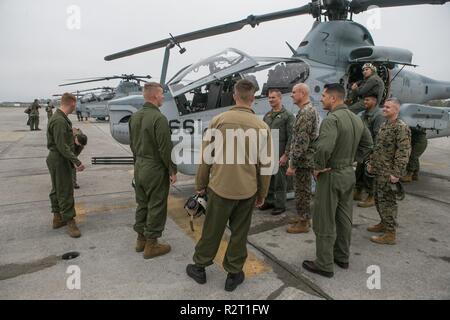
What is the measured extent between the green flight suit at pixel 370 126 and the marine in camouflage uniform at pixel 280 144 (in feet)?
5.04

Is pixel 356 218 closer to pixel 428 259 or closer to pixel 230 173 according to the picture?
pixel 428 259

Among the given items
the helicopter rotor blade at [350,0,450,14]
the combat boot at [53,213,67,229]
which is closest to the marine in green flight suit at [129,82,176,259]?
the combat boot at [53,213,67,229]

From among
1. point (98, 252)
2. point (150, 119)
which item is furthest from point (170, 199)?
point (150, 119)

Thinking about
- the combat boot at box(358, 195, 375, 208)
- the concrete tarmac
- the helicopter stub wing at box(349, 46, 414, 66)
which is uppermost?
the helicopter stub wing at box(349, 46, 414, 66)

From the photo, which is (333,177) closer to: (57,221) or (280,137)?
(280,137)

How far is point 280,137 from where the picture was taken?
4348mm

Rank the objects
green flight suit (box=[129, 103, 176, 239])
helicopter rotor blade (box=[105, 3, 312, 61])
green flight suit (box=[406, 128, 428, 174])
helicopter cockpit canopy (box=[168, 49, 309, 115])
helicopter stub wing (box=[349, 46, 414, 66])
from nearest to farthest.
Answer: green flight suit (box=[129, 103, 176, 239])
helicopter cockpit canopy (box=[168, 49, 309, 115])
helicopter stub wing (box=[349, 46, 414, 66])
helicopter rotor blade (box=[105, 3, 312, 61])
green flight suit (box=[406, 128, 428, 174])

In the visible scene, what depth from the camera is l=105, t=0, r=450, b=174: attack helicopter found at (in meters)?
4.85

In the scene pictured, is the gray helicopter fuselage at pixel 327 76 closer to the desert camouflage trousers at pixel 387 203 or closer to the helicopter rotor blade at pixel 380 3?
the helicopter rotor blade at pixel 380 3

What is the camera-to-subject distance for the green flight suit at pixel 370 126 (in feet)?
16.0

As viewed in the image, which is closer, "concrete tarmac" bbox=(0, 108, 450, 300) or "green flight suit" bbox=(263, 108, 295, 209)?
"concrete tarmac" bbox=(0, 108, 450, 300)

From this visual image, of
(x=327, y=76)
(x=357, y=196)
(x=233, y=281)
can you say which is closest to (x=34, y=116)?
(x=327, y=76)

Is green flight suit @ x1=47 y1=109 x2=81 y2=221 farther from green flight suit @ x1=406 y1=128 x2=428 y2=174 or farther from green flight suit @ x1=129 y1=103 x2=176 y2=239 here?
green flight suit @ x1=406 y1=128 x2=428 y2=174

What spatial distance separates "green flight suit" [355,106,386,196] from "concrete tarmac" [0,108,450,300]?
2.11 ft
